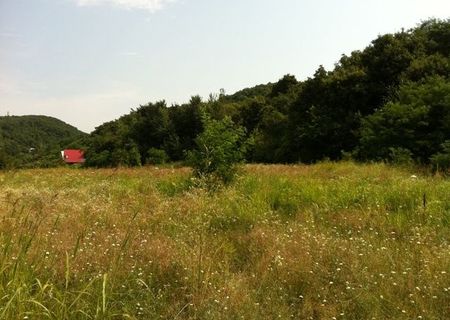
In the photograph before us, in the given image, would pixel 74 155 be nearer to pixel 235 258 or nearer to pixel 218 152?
pixel 218 152

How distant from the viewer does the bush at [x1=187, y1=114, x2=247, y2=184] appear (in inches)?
354

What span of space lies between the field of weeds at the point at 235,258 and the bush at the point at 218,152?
182 cm

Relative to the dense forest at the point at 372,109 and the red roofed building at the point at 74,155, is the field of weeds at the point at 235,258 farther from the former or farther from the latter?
the red roofed building at the point at 74,155

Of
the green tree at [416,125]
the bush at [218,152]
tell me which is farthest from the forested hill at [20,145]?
the green tree at [416,125]

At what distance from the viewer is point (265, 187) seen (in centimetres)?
827

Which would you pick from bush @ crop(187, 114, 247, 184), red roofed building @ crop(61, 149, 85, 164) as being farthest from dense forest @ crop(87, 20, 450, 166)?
red roofed building @ crop(61, 149, 85, 164)

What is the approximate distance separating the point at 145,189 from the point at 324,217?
477 centimetres

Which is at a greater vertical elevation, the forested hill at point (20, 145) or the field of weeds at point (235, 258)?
the forested hill at point (20, 145)

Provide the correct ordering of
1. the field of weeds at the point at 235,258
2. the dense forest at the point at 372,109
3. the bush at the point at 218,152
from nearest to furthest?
the field of weeds at the point at 235,258 → the bush at the point at 218,152 → the dense forest at the point at 372,109

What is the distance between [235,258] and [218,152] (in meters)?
4.87

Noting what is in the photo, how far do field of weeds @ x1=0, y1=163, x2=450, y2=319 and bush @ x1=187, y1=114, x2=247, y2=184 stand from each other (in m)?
1.82

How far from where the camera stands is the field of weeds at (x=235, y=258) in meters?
3.02

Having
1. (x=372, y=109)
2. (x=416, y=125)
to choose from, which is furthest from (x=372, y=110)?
(x=416, y=125)

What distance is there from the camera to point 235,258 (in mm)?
4391
